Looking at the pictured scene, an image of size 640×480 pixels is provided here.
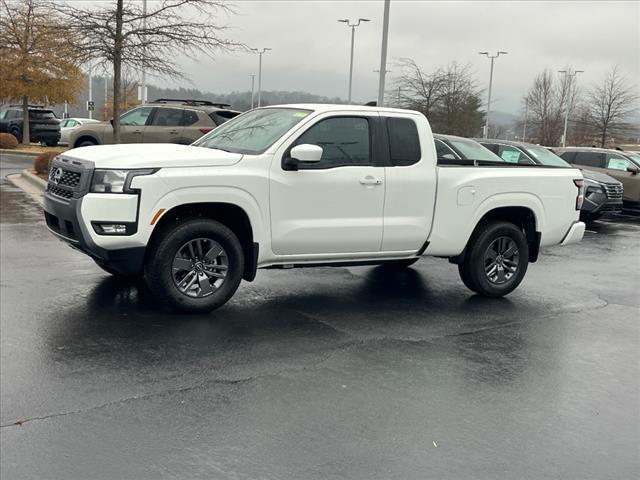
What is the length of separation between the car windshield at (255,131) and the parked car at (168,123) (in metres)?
9.82

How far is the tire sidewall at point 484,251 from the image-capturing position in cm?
764

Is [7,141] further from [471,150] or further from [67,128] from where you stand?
[471,150]

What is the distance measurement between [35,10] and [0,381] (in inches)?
1204

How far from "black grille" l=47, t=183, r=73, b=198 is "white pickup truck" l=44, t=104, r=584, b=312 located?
21 millimetres

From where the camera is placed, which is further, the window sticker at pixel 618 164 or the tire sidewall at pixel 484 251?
the window sticker at pixel 618 164

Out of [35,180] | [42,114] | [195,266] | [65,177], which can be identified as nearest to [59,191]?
[65,177]

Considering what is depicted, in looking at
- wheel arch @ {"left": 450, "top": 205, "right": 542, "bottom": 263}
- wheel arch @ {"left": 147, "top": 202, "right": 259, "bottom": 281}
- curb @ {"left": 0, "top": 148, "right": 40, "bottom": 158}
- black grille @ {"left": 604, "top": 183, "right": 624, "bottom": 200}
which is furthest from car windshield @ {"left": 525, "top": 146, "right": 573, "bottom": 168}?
curb @ {"left": 0, "top": 148, "right": 40, "bottom": 158}

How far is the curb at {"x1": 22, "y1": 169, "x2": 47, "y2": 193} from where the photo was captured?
50.0ft

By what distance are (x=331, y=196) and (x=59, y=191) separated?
2.46m

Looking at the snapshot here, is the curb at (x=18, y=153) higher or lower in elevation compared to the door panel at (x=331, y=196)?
lower

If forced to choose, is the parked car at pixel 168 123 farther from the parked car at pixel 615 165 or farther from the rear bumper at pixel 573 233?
the rear bumper at pixel 573 233

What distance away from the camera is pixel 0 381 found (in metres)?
4.56

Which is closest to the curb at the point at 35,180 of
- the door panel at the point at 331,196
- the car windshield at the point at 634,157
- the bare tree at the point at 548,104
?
the door panel at the point at 331,196

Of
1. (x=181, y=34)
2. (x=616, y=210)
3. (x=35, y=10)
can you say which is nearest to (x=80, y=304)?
(x=181, y=34)
